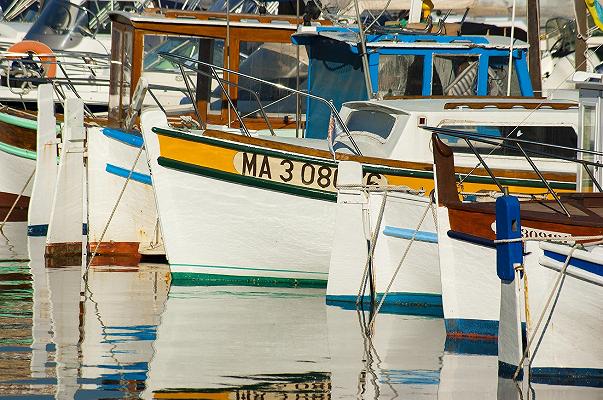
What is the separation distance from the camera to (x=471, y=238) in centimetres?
1105

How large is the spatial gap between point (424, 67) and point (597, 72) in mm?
3823

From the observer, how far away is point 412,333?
12.2 m

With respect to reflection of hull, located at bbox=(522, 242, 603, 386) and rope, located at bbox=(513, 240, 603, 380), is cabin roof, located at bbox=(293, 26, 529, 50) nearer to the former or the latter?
reflection of hull, located at bbox=(522, 242, 603, 386)

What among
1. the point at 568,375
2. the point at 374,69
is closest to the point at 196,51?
the point at 374,69

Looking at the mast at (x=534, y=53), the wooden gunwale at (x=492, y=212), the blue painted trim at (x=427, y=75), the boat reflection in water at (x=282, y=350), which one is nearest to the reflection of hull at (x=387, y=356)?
the boat reflection in water at (x=282, y=350)

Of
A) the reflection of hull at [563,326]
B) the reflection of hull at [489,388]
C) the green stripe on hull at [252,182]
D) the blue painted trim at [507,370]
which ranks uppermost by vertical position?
the green stripe on hull at [252,182]

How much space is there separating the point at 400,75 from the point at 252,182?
2892 millimetres

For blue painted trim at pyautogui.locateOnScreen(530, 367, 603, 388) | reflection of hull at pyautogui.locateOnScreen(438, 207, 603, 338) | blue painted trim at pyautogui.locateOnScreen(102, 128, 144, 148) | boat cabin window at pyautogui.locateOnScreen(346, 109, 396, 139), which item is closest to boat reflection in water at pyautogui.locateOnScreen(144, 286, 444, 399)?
reflection of hull at pyautogui.locateOnScreen(438, 207, 603, 338)

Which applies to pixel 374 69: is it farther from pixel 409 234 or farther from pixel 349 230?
pixel 409 234

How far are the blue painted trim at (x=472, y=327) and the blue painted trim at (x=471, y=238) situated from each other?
0.80m

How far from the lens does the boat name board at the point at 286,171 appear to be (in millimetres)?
14523

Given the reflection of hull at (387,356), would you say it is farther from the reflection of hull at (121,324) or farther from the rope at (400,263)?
the reflection of hull at (121,324)

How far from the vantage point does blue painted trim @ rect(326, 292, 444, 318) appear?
13.5 metres

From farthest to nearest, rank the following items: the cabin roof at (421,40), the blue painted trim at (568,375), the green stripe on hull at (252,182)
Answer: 1. the cabin roof at (421,40)
2. the green stripe on hull at (252,182)
3. the blue painted trim at (568,375)
